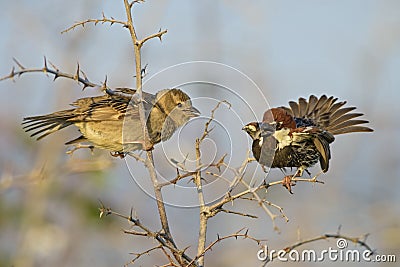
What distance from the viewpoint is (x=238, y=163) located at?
2822 millimetres

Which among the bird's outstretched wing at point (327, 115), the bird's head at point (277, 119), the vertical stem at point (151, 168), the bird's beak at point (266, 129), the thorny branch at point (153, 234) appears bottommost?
the thorny branch at point (153, 234)

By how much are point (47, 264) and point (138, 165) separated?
3.32 m

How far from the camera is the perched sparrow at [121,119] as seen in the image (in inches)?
143

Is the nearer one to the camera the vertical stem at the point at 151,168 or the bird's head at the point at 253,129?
the vertical stem at the point at 151,168

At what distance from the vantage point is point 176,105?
3.94m

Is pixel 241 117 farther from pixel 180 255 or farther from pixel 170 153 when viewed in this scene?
pixel 180 255

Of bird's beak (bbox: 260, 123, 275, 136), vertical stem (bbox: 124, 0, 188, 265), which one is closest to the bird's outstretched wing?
bird's beak (bbox: 260, 123, 275, 136)

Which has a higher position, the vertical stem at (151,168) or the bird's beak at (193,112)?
the bird's beak at (193,112)

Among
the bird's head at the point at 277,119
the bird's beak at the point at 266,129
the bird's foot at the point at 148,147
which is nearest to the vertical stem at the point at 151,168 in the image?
the bird's foot at the point at 148,147

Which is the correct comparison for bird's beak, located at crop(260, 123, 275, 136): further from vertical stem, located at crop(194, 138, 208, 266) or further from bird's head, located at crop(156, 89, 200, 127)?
vertical stem, located at crop(194, 138, 208, 266)

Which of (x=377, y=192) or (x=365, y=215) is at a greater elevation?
(x=377, y=192)

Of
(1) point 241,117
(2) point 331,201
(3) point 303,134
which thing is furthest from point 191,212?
(1) point 241,117

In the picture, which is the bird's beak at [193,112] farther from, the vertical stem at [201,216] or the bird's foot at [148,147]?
the vertical stem at [201,216]

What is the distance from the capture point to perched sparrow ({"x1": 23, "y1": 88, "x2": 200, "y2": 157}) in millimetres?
3639
